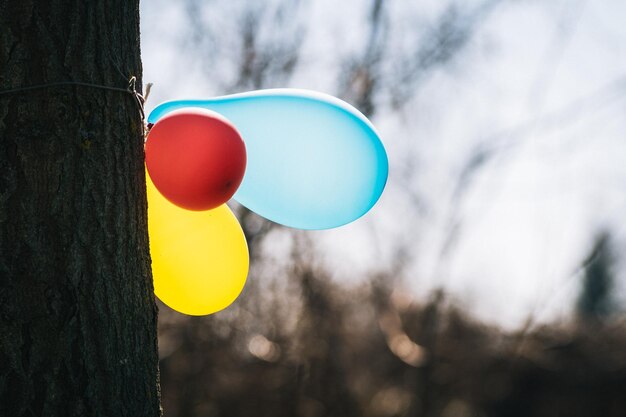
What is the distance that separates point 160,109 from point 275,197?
31 cm

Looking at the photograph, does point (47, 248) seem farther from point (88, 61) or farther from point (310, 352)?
point (310, 352)

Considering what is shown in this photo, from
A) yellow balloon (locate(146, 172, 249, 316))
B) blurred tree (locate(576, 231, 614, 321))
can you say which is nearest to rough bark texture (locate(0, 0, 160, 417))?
yellow balloon (locate(146, 172, 249, 316))

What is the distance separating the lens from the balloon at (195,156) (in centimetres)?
117

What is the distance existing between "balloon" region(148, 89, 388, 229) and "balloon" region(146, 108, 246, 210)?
17 centimetres

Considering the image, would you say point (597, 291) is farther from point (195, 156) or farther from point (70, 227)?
point (70, 227)

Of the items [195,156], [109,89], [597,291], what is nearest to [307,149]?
[195,156]

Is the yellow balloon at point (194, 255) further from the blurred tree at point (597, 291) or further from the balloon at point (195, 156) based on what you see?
the blurred tree at point (597, 291)

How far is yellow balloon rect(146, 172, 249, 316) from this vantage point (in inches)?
54.4

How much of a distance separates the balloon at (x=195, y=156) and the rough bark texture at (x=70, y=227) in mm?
73

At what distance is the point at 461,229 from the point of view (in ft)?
18.5

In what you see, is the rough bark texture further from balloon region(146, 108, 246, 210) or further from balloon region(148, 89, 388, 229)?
balloon region(148, 89, 388, 229)

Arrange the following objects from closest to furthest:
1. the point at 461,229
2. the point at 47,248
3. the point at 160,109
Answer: the point at 47,248, the point at 160,109, the point at 461,229

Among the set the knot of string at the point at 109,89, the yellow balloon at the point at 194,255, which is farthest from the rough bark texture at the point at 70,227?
the yellow balloon at the point at 194,255

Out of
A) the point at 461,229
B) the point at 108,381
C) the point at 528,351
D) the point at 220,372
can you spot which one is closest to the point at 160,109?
the point at 108,381
